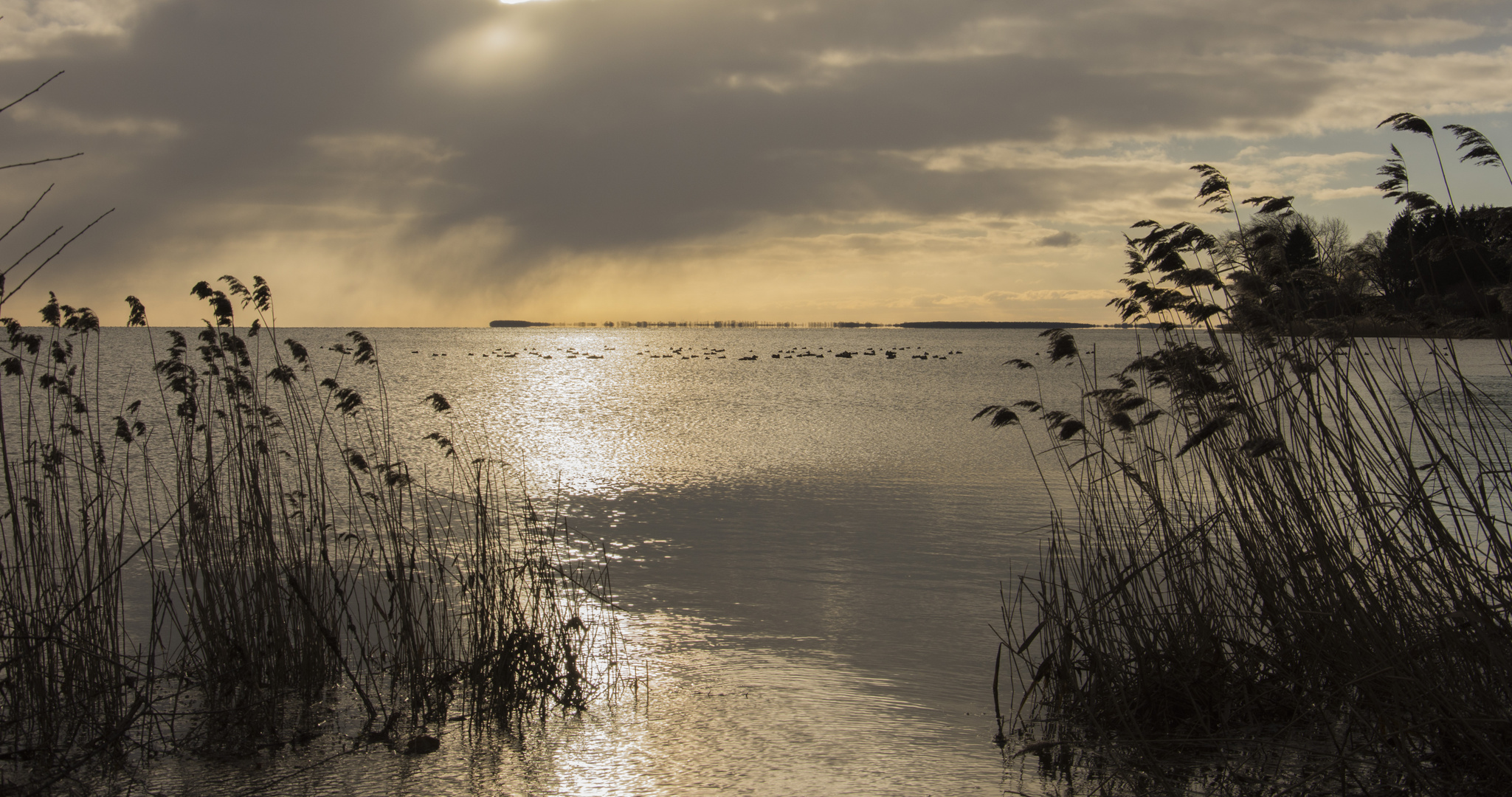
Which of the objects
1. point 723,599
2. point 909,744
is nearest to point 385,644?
point 723,599

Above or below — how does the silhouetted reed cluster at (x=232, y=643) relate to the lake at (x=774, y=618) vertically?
above

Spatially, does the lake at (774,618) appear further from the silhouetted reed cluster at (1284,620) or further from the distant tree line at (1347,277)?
the distant tree line at (1347,277)

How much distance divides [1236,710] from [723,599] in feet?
12.7

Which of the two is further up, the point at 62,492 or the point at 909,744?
the point at 62,492

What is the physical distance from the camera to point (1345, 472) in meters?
3.94

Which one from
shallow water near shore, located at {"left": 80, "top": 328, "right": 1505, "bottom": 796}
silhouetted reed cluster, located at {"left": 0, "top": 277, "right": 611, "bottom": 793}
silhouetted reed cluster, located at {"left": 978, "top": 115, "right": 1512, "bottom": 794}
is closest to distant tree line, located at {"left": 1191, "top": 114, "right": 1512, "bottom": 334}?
silhouetted reed cluster, located at {"left": 978, "top": 115, "right": 1512, "bottom": 794}

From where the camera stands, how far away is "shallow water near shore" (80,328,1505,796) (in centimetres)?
403

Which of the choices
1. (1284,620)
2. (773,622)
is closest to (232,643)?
(773,622)

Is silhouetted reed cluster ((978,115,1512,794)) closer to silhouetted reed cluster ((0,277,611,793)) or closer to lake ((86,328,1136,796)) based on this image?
lake ((86,328,1136,796))

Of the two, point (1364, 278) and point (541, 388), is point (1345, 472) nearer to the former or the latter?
point (1364, 278)

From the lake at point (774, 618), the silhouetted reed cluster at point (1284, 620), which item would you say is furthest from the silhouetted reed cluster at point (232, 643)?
the silhouetted reed cluster at point (1284, 620)

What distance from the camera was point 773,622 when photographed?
260 inches

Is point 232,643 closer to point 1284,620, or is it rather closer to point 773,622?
point 773,622

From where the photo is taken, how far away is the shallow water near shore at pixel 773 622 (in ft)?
13.2
